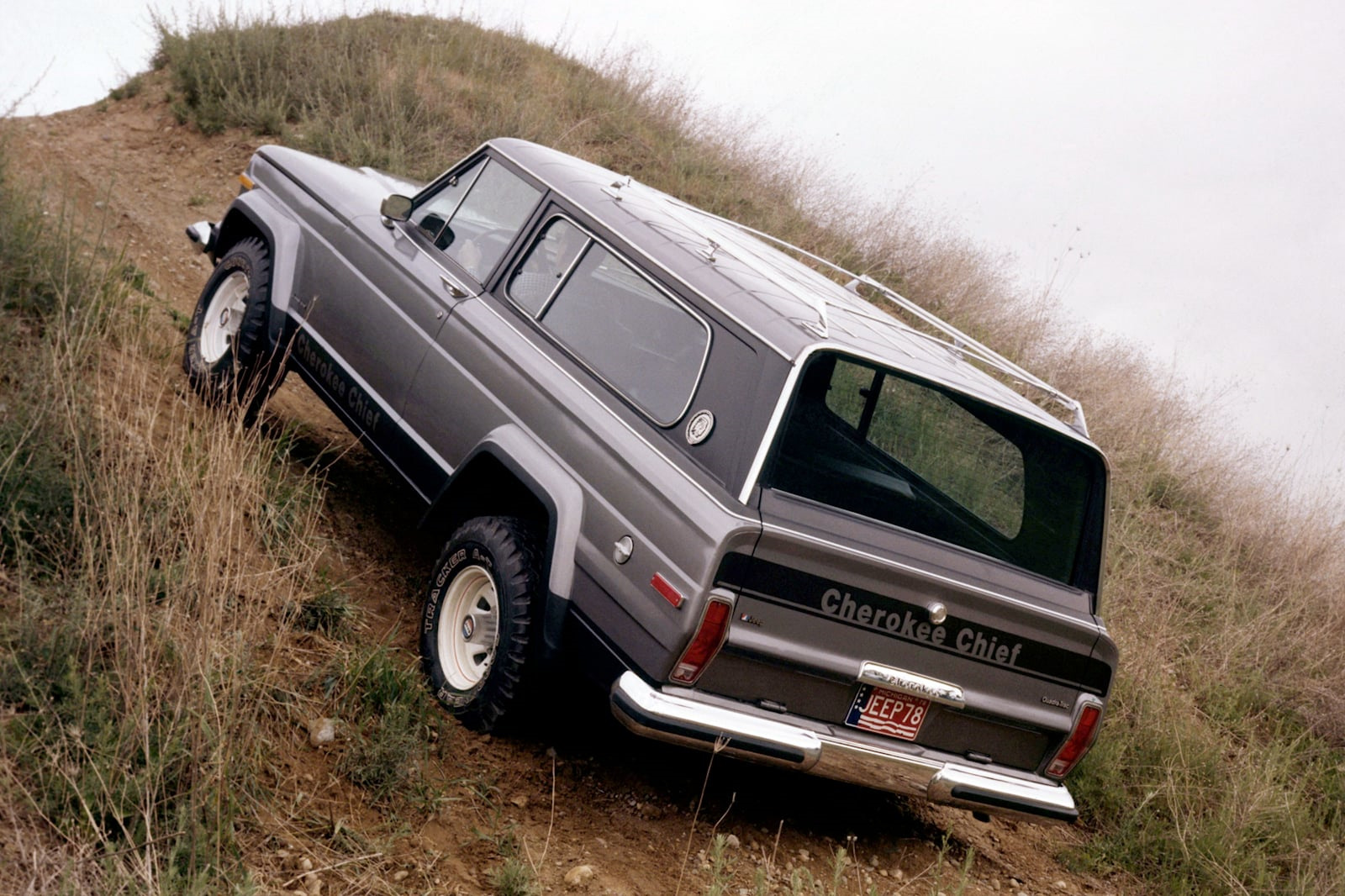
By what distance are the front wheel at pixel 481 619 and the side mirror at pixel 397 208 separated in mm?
1624

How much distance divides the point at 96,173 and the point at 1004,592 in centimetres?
981

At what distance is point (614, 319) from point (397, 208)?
4.81ft

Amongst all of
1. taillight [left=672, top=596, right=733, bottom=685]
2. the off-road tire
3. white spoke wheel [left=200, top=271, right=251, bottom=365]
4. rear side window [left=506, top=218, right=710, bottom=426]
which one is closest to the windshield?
rear side window [left=506, top=218, right=710, bottom=426]

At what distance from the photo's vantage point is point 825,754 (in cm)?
337

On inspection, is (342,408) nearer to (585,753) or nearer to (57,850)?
(585,753)

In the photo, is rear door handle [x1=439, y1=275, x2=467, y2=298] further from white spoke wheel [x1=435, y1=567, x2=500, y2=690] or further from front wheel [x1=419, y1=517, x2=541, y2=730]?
white spoke wheel [x1=435, y1=567, x2=500, y2=690]

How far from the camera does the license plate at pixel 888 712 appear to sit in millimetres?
3479

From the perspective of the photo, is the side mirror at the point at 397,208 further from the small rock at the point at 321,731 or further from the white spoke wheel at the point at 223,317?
the small rock at the point at 321,731

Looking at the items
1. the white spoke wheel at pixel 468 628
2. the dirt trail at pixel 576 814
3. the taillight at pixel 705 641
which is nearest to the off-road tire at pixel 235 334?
the dirt trail at pixel 576 814

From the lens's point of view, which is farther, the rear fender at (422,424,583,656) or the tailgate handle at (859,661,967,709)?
the rear fender at (422,424,583,656)

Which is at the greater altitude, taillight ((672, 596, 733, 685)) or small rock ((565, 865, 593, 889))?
taillight ((672, 596, 733, 685))

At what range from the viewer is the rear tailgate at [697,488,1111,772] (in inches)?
129

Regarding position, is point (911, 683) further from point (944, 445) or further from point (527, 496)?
point (527, 496)

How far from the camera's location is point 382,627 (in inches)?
177
